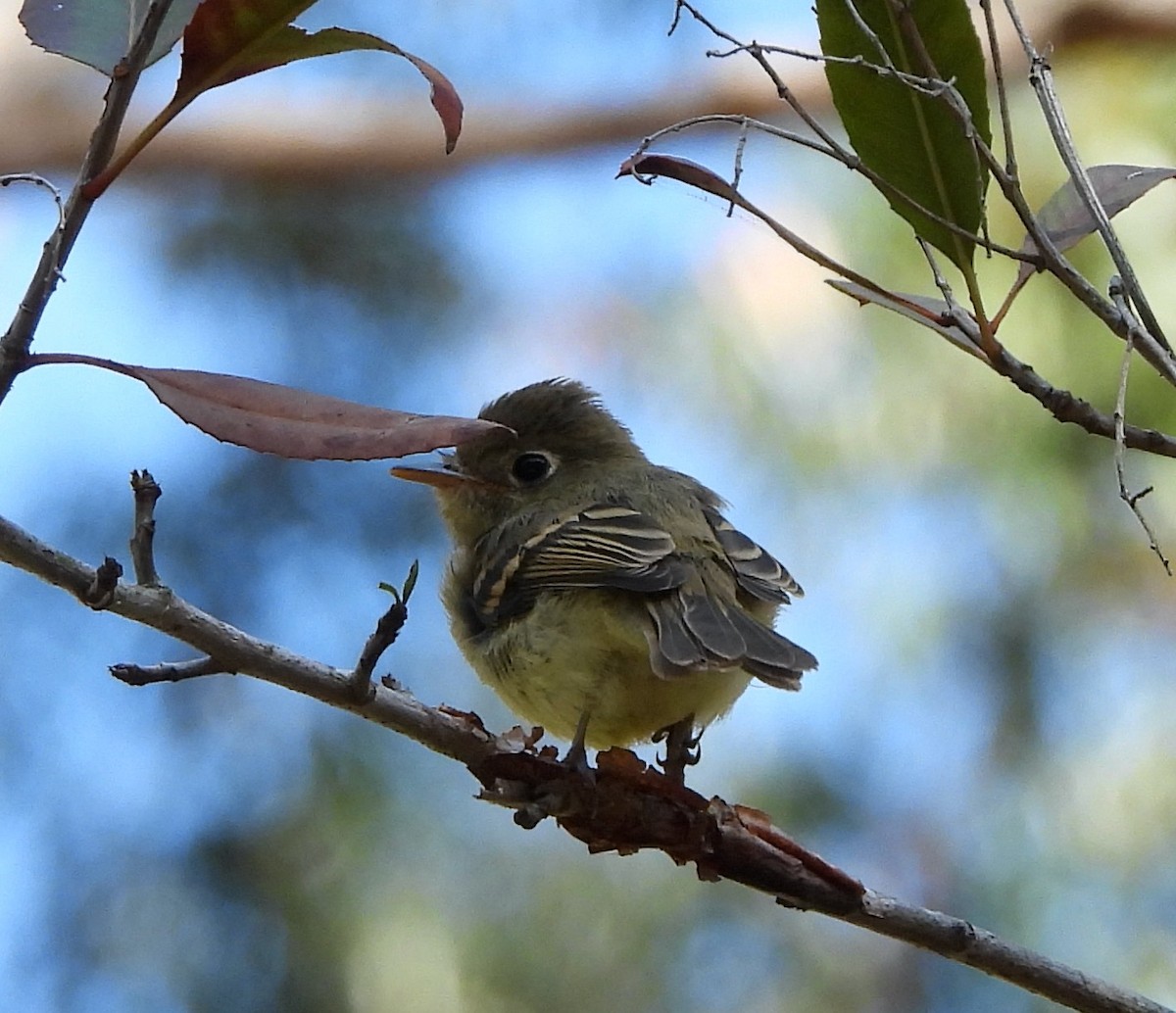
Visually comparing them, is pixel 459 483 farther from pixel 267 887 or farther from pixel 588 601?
pixel 267 887

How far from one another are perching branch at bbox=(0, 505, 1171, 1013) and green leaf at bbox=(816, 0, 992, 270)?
737 mm

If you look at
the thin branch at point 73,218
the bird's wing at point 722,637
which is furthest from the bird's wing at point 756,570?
the thin branch at point 73,218

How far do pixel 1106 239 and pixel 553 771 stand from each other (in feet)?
2.86

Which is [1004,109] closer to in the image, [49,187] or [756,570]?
[49,187]

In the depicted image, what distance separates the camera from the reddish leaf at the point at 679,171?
1.60 metres

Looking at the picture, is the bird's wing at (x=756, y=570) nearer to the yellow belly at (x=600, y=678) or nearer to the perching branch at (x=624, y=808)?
the yellow belly at (x=600, y=678)

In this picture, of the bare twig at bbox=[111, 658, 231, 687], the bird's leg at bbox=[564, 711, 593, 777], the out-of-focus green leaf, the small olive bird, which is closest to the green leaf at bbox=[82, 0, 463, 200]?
the out-of-focus green leaf

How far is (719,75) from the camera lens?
518 centimetres

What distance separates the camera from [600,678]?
237 cm

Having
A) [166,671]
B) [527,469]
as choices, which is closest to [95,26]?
[166,671]

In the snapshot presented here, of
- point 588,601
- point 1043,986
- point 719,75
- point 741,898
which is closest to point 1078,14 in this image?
point 719,75

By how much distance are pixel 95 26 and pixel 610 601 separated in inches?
48.2

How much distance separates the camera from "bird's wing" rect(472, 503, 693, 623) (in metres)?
2.42

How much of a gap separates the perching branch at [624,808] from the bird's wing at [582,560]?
18.3 inches
